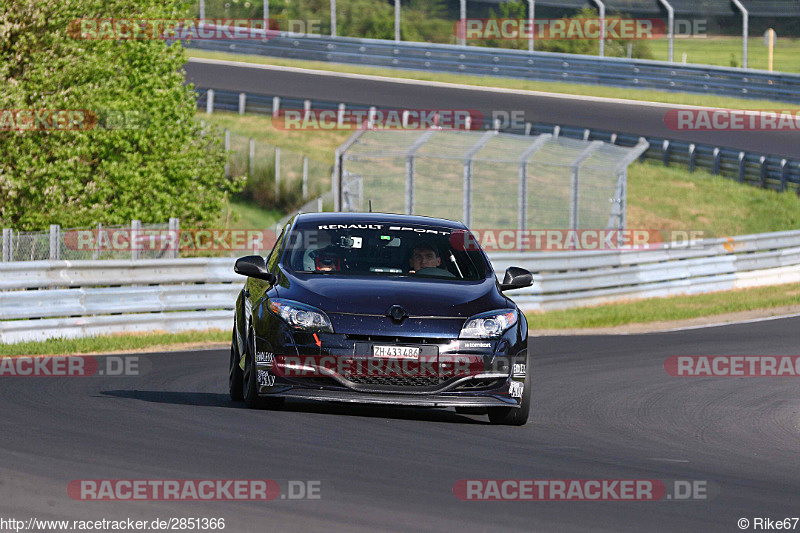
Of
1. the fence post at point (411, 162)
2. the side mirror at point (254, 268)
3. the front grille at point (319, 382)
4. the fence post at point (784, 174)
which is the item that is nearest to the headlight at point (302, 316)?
Result: the front grille at point (319, 382)

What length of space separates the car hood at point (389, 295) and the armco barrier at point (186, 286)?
23.9 feet

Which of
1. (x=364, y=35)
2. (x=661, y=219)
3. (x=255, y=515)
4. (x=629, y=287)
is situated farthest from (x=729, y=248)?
(x=364, y=35)

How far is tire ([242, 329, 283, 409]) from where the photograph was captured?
10047 mm

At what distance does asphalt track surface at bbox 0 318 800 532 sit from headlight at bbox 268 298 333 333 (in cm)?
67

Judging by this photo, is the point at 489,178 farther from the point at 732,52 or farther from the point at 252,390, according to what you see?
the point at 252,390

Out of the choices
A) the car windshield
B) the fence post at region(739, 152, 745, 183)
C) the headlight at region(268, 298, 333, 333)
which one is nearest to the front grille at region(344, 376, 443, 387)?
the headlight at region(268, 298, 333, 333)

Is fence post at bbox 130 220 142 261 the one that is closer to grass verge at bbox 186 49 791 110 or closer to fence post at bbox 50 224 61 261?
fence post at bbox 50 224 61 261

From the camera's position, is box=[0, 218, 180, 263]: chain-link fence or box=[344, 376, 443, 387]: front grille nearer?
box=[344, 376, 443, 387]: front grille

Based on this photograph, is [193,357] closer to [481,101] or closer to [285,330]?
[285,330]

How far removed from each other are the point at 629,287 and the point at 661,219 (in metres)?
11.9

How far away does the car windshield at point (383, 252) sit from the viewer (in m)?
10.6

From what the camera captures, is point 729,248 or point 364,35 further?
point 364,35

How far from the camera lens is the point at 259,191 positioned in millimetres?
36719

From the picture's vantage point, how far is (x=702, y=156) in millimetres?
38312
